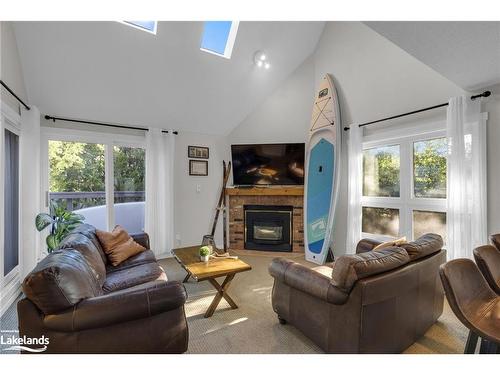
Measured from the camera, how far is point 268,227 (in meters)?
4.54

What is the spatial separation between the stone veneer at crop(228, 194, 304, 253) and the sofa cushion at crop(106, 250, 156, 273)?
6.38 ft

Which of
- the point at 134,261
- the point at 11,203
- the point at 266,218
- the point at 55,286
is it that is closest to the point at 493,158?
the point at 266,218

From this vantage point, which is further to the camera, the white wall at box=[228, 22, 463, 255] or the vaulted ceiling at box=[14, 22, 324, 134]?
the white wall at box=[228, 22, 463, 255]

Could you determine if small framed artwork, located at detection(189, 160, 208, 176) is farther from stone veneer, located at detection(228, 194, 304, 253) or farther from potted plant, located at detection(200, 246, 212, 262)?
potted plant, located at detection(200, 246, 212, 262)

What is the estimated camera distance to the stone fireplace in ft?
14.4

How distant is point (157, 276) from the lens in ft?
7.58

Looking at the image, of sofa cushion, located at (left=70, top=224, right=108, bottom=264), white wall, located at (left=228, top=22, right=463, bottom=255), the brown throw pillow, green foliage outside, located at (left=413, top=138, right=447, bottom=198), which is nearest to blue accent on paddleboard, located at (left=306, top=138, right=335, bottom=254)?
white wall, located at (left=228, top=22, right=463, bottom=255)

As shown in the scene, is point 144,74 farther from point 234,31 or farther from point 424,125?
point 424,125

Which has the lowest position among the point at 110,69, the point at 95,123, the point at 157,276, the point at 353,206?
the point at 157,276

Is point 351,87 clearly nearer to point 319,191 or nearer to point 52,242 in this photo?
point 319,191

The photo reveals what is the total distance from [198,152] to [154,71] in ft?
5.04

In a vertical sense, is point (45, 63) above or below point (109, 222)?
above
